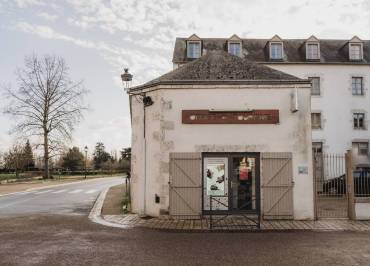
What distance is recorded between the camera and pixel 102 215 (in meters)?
13.1

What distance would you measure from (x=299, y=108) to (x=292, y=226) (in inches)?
149

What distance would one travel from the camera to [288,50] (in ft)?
101

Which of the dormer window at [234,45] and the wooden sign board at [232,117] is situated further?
the dormer window at [234,45]

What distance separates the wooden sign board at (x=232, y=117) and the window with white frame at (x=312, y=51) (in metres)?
19.3

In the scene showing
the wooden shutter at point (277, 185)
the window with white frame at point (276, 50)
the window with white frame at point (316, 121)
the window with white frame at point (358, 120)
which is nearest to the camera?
the wooden shutter at point (277, 185)

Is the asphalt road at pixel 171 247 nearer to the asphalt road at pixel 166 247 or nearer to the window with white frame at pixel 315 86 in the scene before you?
the asphalt road at pixel 166 247

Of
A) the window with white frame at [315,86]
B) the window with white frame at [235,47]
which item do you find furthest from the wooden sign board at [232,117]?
the window with white frame at [235,47]

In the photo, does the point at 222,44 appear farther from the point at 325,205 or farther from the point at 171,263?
the point at 171,263

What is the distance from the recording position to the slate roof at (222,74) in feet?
41.1

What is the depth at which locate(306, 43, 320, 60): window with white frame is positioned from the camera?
29.9 meters

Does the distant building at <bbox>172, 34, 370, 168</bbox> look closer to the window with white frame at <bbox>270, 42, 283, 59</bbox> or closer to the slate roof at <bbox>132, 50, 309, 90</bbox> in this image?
the window with white frame at <bbox>270, 42, 283, 59</bbox>

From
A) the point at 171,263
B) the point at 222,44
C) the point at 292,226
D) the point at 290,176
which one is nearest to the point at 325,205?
the point at 290,176

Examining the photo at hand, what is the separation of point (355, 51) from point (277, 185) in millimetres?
22155

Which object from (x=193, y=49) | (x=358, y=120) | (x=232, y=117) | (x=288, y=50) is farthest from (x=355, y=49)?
(x=232, y=117)
